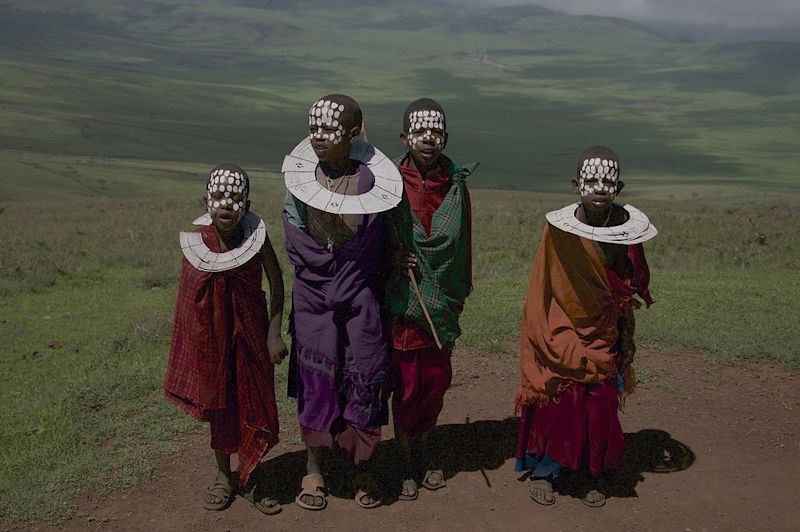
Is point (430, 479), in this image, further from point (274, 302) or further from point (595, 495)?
point (274, 302)

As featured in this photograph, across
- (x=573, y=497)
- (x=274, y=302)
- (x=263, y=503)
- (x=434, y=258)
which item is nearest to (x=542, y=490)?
(x=573, y=497)

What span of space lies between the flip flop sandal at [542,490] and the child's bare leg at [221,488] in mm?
1909

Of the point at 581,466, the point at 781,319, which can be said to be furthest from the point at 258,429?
the point at 781,319

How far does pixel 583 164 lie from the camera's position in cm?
534

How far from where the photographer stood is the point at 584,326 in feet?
17.9

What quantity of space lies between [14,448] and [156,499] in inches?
66.0

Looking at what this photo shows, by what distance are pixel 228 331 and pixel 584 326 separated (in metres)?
2.17

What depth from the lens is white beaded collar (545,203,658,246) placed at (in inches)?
206

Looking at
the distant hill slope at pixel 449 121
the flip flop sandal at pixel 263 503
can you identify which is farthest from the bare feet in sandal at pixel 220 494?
the distant hill slope at pixel 449 121

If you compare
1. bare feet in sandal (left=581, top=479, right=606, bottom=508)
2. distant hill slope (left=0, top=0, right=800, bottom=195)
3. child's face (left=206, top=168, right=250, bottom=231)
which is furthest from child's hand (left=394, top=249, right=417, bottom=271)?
distant hill slope (left=0, top=0, right=800, bottom=195)

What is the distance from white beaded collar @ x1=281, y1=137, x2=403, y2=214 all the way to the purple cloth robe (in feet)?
0.27

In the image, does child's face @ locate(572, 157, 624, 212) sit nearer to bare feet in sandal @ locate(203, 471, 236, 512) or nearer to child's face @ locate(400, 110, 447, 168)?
child's face @ locate(400, 110, 447, 168)

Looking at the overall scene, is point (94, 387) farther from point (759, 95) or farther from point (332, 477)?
point (759, 95)

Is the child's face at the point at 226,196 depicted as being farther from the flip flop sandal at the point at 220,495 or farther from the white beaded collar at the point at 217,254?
the flip flop sandal at the point at 220,495
